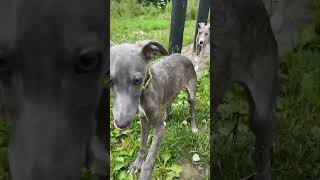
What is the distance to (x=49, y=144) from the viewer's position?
5.31 ft

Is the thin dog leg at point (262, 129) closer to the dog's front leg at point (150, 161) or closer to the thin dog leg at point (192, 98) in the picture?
the dog's front leg at point (150, 161)

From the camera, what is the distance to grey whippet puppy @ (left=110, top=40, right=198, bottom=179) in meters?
2.32

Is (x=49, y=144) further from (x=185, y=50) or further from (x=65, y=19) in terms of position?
(x=185, y=50)

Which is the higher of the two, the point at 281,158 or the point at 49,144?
the point at 49,144

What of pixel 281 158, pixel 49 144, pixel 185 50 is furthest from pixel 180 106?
pixel 49 144

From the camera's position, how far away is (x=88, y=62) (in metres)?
1.63

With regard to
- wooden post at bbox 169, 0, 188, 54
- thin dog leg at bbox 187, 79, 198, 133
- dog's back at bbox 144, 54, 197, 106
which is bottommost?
thin dog leg at bbox 187, 79, 198, 133

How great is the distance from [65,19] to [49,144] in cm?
42

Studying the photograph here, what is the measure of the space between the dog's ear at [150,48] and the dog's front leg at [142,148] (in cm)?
66

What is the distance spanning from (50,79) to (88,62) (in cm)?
15

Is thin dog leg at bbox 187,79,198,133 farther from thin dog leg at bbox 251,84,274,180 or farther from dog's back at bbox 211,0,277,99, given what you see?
dog's back at bbox 211,0,277,99

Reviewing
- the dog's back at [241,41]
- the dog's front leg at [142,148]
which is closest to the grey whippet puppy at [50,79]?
the dog's back at [241,41]

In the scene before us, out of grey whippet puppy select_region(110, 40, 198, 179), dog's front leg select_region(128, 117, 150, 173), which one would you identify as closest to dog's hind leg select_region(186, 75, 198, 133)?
grey whippet puppy select_region(110, 40, 198, 179)

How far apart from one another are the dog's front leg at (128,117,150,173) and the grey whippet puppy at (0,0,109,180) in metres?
1.28
